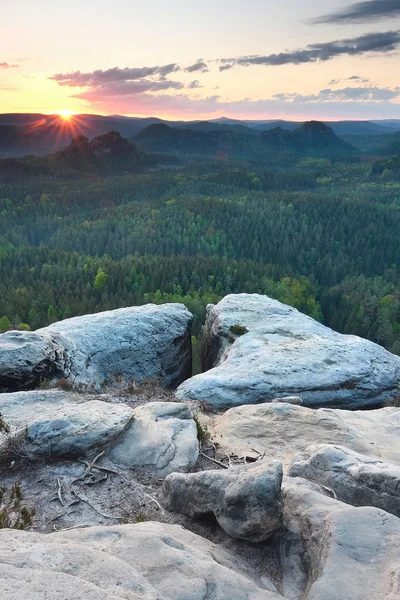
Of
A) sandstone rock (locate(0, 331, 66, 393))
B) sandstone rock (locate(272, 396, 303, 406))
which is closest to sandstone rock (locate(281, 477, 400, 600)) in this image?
sandstone rock (locate(272, 396, 303, 406))

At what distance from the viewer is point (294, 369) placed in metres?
25.5

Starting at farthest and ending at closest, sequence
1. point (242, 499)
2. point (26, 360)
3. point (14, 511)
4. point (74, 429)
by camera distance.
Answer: point (26, 360) < point (74, 429) < point (14, 511) < point (242, 499)

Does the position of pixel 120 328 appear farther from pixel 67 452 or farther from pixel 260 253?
→ pixel 260 253

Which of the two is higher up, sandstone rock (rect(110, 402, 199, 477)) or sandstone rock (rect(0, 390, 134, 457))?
sandstone rock (rect(0, 390, 134, 457))

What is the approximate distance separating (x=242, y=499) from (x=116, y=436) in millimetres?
6255

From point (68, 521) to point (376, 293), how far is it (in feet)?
404

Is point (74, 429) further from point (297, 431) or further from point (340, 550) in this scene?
point (340, 550)

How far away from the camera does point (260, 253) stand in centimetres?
17300

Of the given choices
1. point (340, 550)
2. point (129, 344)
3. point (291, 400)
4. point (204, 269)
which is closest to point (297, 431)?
point (291, 400)

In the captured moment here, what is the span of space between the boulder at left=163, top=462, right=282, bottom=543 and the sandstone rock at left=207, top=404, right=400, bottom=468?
549 centimetres

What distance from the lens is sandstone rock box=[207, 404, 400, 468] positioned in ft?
55.6

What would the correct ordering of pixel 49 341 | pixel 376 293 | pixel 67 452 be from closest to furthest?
pixel 67 452 → pixel 49 341 → pixel 376 293

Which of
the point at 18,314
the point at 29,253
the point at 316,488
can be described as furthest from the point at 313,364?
the point at 29,253

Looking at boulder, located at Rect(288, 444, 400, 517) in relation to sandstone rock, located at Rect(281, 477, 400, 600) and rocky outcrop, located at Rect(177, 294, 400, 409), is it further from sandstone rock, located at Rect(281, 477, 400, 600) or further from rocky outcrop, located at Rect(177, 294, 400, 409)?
rocky outcrop, located at Rect(177, 294, 400, 409)
